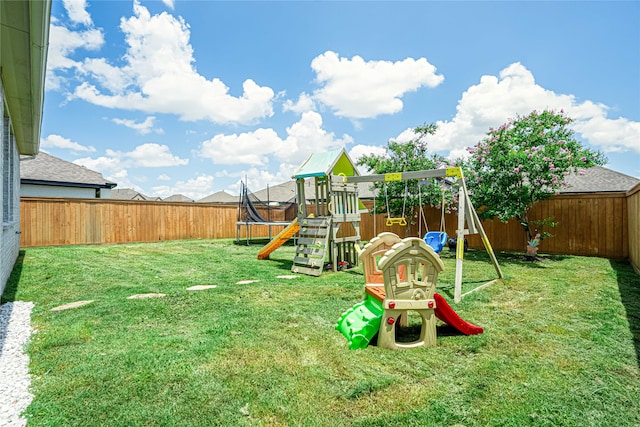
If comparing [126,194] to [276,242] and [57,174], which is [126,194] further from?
[276,242]

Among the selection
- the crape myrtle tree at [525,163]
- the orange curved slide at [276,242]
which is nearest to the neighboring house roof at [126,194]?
the orange curved slide at [276,242]

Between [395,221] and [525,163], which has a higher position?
[525,163]

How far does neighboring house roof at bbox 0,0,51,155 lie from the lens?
325 centimetres

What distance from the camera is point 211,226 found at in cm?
1554

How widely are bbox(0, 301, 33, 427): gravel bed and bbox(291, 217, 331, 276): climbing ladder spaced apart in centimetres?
453

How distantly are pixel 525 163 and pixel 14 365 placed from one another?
10.2 metres

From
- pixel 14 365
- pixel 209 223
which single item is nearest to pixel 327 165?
pixel 14 365

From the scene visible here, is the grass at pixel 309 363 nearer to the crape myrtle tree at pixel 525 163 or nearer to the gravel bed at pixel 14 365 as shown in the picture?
the gravel bed at pixel 14 365

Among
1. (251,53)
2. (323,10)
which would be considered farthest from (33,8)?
(251,53)

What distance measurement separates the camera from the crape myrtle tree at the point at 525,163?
8.80 m

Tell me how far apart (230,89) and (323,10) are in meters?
4.66

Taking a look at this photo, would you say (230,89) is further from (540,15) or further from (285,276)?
(540,15)

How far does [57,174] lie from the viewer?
15.7 meters

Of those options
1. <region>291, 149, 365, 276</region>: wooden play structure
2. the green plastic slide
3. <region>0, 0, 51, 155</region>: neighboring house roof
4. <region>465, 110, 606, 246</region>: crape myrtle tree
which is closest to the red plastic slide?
the green plastic slide
